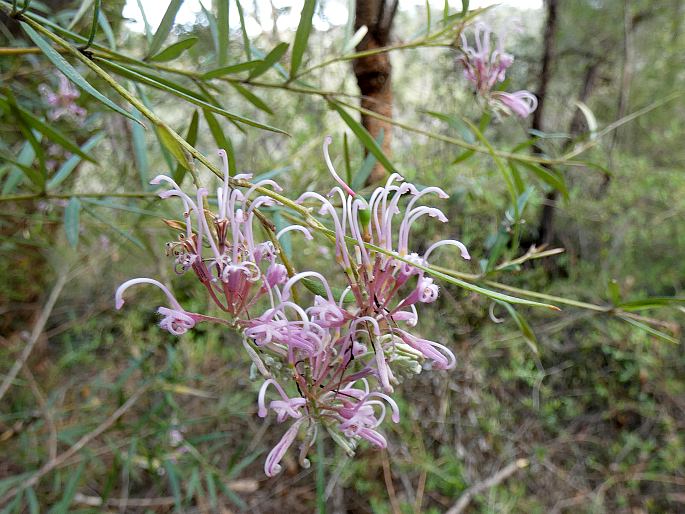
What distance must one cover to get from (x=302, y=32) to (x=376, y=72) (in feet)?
0.89

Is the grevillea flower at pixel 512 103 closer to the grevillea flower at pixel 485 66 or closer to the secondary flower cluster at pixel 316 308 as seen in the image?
the grevillea flower at pixel 485 66

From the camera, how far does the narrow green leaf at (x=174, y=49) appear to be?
18.9 inches

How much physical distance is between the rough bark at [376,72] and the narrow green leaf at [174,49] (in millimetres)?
260

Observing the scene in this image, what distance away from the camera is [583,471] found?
1.62m

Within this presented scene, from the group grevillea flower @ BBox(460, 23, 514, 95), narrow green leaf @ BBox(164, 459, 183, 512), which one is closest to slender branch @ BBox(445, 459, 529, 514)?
narrow green leaf @ BBox(164, 459, 183, 512)

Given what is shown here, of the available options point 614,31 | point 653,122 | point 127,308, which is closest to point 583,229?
point 653,122

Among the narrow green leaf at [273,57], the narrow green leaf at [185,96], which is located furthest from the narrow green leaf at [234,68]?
the narrow green leaf at [185,96]

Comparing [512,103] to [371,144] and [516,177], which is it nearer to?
[516,177]

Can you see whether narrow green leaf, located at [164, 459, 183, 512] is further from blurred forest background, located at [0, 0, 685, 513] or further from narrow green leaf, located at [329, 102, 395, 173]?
narrow green leaf, located at [329, 102, 395, 173]

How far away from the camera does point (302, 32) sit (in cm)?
46

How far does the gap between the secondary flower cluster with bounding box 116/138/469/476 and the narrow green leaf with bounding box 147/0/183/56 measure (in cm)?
21

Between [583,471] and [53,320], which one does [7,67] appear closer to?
[53,320]

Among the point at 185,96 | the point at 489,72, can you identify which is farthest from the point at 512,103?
the point at 185,96

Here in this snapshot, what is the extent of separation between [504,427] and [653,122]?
157cm
